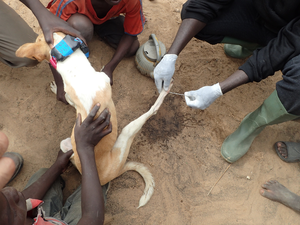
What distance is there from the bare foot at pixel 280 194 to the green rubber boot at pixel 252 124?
40cm

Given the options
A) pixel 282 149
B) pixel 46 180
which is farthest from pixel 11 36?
pixel 282 149

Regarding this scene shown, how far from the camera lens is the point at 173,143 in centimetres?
210

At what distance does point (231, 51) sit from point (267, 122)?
3.77 ft

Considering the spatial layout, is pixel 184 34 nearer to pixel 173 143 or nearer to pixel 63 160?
pixel 173 143

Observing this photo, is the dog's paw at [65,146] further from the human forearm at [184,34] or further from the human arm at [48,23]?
the human forearm at [184,34]

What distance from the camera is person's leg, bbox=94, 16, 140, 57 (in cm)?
233

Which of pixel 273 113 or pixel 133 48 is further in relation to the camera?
pixel 133 48

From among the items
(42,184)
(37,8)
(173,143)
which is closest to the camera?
(37,8)

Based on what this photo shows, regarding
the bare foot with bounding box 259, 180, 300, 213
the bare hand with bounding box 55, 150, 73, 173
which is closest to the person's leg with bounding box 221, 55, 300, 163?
the bare foot with bounding box 259, 180, 300, 213

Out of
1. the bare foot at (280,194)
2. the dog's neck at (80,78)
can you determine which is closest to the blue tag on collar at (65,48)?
the dog's neck at (80,78)

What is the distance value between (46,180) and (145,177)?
2.72 feet

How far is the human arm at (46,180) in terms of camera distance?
1.53 metres

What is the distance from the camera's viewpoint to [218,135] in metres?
2.21

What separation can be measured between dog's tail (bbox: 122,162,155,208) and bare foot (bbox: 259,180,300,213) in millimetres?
1128
